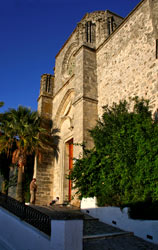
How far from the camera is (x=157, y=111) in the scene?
327 inches

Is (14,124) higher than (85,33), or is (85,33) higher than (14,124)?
(85,33)

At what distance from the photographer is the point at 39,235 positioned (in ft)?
14.8

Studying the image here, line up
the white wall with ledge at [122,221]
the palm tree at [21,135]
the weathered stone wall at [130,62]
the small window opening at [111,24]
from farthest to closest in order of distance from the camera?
the small window opening at [111,24] → the palm tree at [21,135] → the weathered stone wall at [130,62] → the white wall with ledge at [122,221]

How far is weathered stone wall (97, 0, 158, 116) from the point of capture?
916cm

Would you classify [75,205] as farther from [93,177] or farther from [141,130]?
[141,130]

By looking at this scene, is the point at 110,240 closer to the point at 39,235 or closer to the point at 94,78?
the point at 39,235

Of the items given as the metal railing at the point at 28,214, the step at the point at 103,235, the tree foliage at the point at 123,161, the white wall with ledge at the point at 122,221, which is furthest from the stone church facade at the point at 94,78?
the step at the point at 103,235

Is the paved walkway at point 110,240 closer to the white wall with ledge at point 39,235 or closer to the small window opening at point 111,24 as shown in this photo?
the white wall with ledge at point 39,235

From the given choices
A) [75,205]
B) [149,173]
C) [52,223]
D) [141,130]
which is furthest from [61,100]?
[52,223]

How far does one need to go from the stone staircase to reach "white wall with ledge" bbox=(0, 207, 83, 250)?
2.55 feet

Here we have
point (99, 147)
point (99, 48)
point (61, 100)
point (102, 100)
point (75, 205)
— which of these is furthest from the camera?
point (61, 100)

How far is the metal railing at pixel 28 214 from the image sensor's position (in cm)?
465

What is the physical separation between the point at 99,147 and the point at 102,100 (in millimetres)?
3320

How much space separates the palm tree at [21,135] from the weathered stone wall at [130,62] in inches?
164
